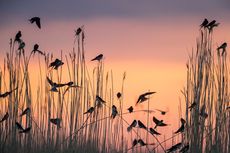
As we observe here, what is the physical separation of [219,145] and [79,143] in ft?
5.65

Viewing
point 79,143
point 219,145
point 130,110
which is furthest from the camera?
point 79,143

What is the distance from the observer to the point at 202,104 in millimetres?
4598

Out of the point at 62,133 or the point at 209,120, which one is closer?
the point at 209,120

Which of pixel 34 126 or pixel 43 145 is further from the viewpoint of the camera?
pixel 34 126

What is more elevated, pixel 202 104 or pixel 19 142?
pixel 202 104

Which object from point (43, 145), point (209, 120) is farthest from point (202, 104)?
point (43, 145)

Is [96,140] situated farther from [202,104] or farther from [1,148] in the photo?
[202,104]

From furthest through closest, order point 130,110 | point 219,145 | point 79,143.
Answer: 1. point 79,143
2. point 219,145
3. point 130,110

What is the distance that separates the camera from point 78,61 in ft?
16.5

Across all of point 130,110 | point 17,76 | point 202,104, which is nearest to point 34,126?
point 17,76

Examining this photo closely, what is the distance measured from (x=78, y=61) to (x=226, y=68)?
1666 millimetres

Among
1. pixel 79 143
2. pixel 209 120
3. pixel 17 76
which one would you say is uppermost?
pixel 17 76

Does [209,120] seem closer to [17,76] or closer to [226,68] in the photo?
[226,68]

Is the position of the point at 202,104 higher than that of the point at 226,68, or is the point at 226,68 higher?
the point at 226,68
